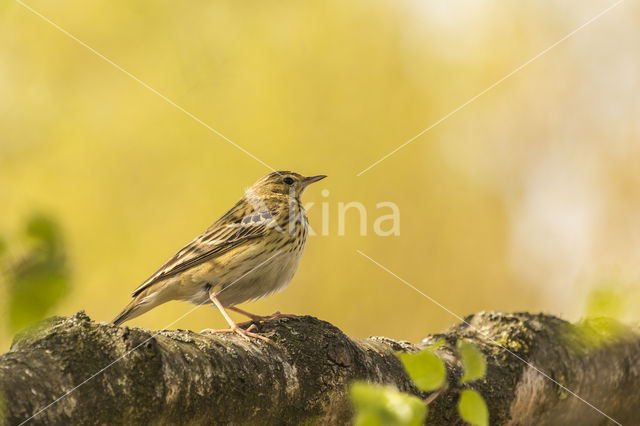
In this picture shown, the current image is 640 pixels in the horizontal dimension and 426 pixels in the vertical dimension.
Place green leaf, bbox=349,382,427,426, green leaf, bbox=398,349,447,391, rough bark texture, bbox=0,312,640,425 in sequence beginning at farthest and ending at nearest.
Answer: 1. rough bark texture, bbox=0,312,640,425
2. green leaf, bbox=398,349,447,391
3. green leaf, bbox=349,382,427,426

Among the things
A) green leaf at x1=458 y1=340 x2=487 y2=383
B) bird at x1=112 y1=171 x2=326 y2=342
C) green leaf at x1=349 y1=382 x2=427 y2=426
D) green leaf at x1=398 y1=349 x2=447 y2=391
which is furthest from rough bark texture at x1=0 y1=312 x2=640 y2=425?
bird at x1=112 y1=171 x2=326 y2=342

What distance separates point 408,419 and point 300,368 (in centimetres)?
169

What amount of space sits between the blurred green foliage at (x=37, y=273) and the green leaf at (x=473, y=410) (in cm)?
75

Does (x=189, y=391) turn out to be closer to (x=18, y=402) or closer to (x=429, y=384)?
(x=18, y=402)

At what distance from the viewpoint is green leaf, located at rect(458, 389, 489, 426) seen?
110cm

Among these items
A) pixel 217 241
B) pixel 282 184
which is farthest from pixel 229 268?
pixel 282 184

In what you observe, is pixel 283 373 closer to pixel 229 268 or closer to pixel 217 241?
pixel 229 268

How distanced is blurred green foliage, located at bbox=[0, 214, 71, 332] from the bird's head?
226 inches

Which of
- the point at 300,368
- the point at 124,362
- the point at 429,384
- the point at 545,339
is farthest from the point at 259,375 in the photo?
the point at 545,339

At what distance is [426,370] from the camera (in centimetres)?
101

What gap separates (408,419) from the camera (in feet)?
2.68

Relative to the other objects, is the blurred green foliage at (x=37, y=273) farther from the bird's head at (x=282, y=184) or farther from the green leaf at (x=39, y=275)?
the bird's head at (x=282, y=184)

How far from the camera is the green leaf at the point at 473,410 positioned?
3.59ft

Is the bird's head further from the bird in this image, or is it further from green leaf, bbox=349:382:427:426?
green leaf, bbox=349:382:427:426
